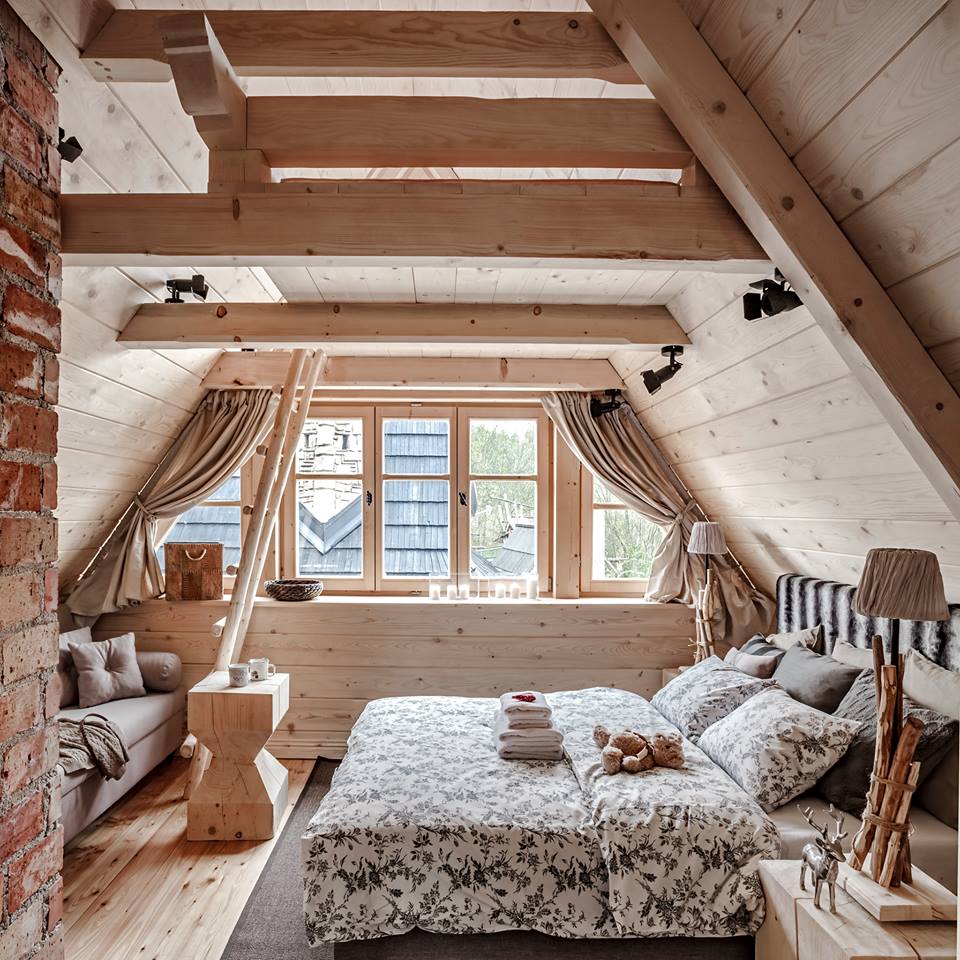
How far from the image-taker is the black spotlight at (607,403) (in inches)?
165

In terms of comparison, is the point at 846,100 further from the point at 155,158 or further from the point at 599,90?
the point at 155,158

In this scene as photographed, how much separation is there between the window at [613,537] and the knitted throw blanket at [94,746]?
2978 millimetres

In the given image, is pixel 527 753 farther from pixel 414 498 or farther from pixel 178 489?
pixel 178 489

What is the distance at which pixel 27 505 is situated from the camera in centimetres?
122

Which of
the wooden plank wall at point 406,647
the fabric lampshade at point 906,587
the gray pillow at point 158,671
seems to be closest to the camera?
the fabric lampshade at point 906,587

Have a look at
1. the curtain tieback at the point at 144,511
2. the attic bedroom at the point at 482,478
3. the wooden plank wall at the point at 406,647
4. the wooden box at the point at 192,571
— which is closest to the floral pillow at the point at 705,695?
the attic bedroom at the point at 482,478

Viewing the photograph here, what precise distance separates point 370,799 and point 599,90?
2443 millimetres

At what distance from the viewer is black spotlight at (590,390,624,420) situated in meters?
4.20

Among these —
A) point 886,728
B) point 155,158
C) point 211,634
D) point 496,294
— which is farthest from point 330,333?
point 886,728

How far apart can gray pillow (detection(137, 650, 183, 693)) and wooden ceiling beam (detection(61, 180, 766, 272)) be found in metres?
3.13

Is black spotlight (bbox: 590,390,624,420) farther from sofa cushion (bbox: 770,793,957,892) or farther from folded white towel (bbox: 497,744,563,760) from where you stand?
sofa cushion (bbox: 770,793,957,892)

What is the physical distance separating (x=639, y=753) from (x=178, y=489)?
3.18m

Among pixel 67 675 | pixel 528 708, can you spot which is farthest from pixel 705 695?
pixel 67 675

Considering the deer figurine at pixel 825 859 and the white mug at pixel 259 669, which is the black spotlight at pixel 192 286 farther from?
the deer figurine at pixel 825 859
